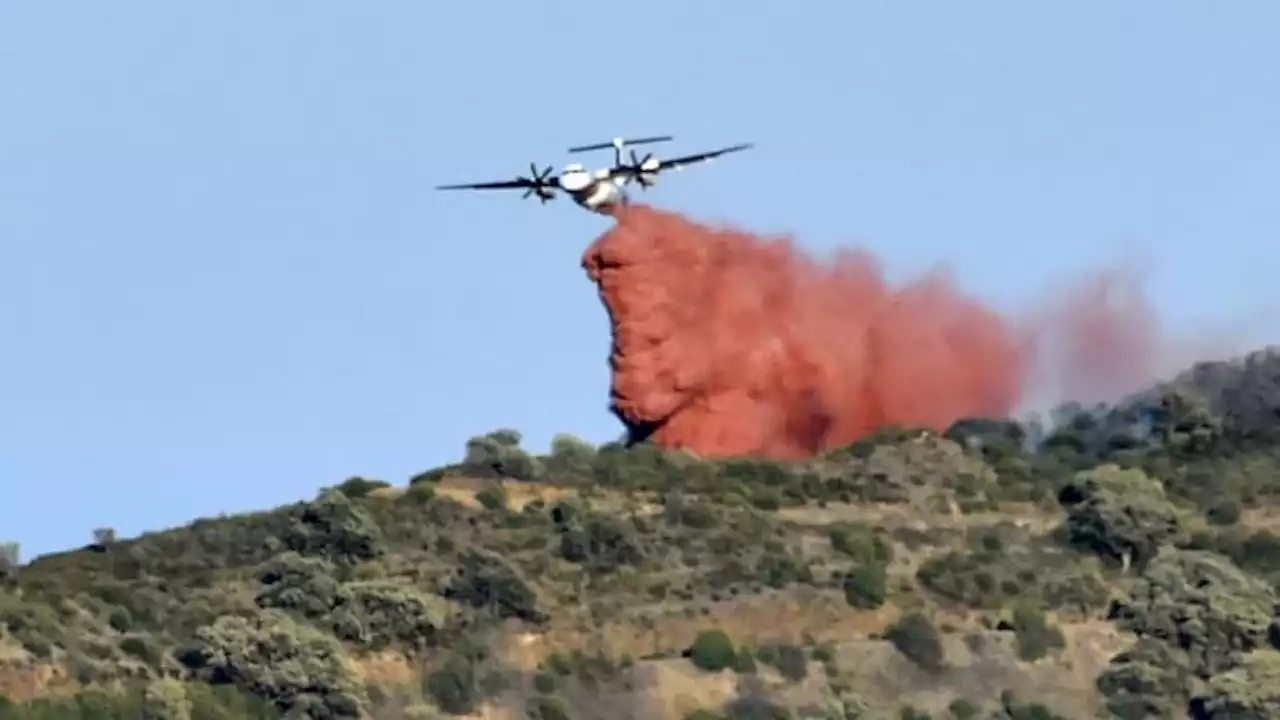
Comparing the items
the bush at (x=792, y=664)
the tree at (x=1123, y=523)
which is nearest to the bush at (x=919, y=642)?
the bush at (x=792, y=664)

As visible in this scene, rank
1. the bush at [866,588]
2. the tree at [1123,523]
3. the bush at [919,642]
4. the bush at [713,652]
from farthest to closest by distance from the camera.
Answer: the tree at [1123,523], the bush at [866,588], the bush at [919,642], the bush at [713,652]

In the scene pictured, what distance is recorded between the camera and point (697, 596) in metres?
102

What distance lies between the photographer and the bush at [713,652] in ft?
310

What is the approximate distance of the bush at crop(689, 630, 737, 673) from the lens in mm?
94438

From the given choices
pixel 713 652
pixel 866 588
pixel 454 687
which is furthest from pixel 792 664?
pixel 454 687

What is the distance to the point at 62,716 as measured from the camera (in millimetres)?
84438

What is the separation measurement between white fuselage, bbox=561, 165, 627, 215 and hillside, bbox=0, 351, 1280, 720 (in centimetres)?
1111

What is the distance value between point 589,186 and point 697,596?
1264cm

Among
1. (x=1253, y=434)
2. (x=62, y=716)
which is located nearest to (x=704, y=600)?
(x=62, y=716)

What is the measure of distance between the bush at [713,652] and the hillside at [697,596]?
0.08m

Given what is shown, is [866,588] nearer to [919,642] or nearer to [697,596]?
[697,596]

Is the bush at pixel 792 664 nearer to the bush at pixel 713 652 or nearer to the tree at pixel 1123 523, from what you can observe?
the bush at pixel 713 652

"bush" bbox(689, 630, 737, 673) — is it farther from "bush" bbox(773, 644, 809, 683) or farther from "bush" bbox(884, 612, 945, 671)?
"bush" bbox(884, 612, 945, 671)

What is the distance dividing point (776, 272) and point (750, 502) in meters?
8.51
